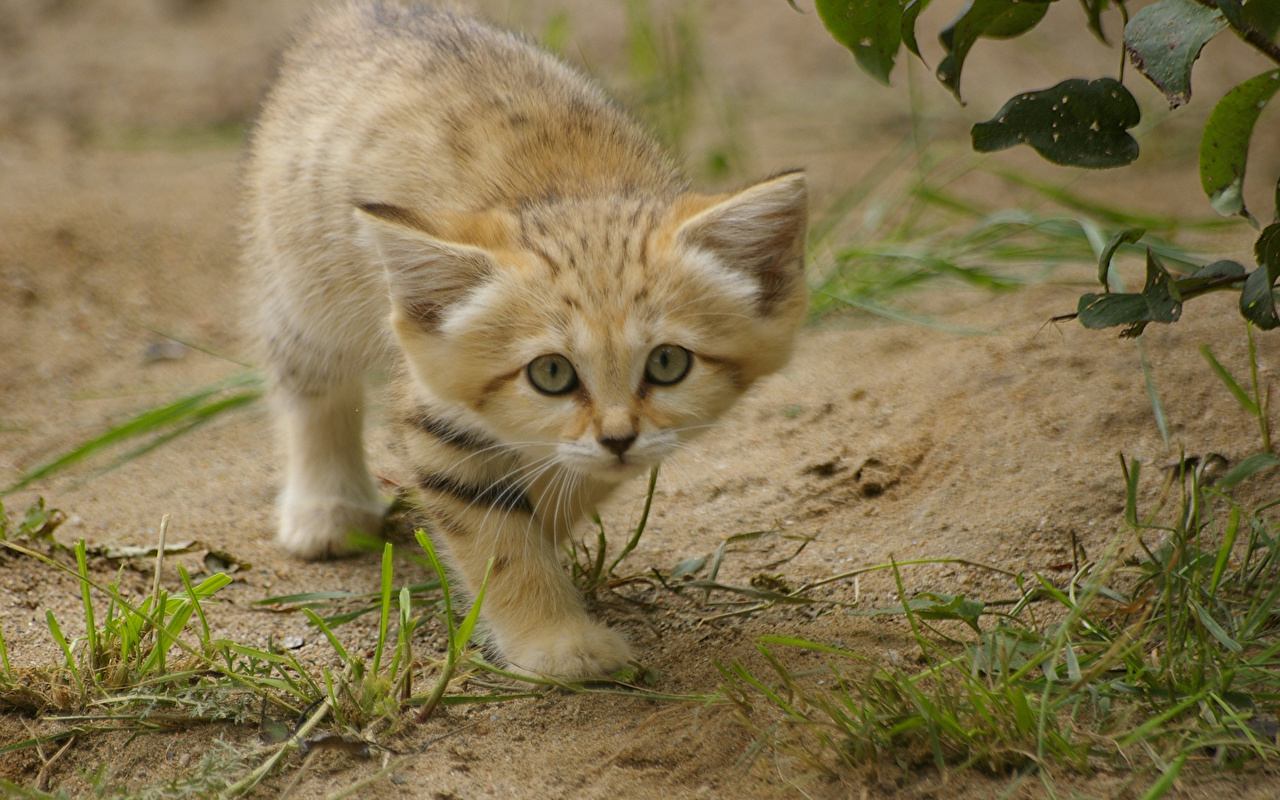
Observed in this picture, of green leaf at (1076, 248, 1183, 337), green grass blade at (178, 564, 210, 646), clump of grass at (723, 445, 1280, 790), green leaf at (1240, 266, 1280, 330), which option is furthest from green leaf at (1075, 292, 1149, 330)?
green grass blade at (178, 564, 210, 646)

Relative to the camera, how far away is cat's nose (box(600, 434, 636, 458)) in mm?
2492

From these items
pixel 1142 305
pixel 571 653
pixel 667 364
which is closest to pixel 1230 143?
pixel 1142 305

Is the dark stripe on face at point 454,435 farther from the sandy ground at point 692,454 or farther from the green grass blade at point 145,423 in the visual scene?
the green grass blade at point 145,423

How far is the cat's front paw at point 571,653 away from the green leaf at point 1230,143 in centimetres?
140

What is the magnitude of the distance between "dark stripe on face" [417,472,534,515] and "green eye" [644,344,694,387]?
0.45 metres

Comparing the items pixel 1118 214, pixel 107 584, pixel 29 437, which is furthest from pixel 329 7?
pixel 1118 214

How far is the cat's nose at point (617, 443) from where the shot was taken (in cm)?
249

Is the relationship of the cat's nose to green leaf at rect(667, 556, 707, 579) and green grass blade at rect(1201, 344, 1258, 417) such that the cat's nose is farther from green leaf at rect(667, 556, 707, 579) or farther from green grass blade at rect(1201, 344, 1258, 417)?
green grass blade at rect(1201, 344, 1258, 417)

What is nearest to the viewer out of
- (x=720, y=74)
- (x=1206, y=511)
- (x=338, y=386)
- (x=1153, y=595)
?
(x=1153, y=595)

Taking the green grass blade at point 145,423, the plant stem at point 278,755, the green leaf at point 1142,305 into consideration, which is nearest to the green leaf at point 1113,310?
the green leaf at point 1142,305

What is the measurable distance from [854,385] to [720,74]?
3741mm

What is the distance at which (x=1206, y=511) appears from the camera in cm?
283

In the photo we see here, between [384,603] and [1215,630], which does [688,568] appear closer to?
[384,603]

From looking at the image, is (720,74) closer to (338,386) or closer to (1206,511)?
(338,386)
